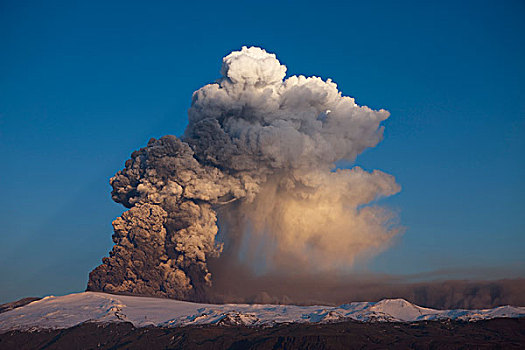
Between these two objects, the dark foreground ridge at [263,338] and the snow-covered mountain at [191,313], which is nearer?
the dark foreground ridge at [263,338]

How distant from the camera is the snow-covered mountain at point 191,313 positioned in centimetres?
11412

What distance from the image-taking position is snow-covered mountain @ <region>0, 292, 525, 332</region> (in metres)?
114

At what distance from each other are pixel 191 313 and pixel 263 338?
16.5 metres

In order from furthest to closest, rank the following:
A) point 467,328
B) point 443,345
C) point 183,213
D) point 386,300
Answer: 1. point 386,300
2. point 467,328
3. point 443,345
4. point 183,213

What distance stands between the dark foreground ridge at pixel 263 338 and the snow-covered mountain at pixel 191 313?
2.35 m

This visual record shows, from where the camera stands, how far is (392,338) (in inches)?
4518

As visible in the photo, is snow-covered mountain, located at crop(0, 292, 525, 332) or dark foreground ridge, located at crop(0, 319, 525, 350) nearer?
dark foreground ridge, located at crop(0, 319, 525, 350)

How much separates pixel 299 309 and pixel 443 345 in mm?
41361

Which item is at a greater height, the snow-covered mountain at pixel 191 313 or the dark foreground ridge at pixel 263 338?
the snow-covered mountain at pixel 191 313

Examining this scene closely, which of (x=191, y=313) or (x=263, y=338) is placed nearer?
(x=263, y=338)

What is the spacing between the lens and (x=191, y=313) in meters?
116

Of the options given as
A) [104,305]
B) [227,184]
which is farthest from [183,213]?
[104,305]

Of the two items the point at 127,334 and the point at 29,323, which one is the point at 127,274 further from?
the point at 29,323

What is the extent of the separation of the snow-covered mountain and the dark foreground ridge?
7.70 feet
